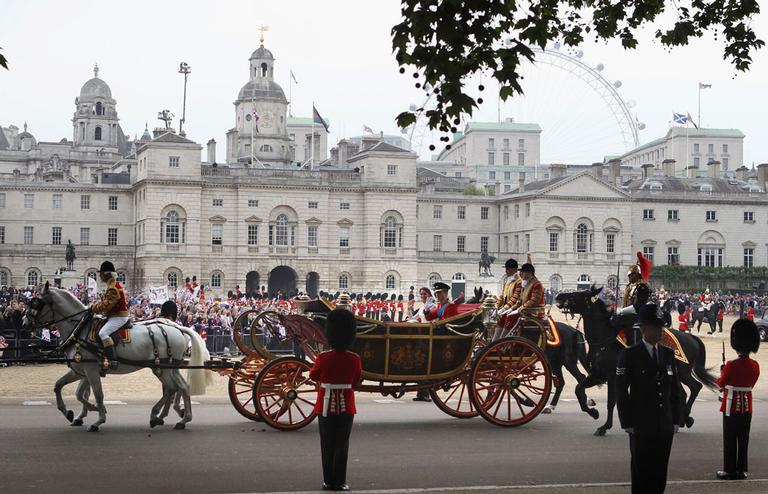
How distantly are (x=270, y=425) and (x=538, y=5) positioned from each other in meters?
5.86

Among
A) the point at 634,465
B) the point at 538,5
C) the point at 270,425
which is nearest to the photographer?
the point at 634,465

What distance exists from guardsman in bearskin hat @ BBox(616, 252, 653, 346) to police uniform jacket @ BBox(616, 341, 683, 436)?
5.93 meters

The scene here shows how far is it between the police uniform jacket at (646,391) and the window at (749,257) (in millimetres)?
83838

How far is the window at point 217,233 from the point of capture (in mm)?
79812

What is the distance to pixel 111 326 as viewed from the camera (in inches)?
591

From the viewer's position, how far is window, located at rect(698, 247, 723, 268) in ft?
294

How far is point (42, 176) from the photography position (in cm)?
9375

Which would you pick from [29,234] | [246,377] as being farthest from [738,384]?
[29,234]

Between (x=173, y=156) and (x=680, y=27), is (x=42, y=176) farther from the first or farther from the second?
(x=680, y=27)

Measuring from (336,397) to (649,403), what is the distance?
281cm

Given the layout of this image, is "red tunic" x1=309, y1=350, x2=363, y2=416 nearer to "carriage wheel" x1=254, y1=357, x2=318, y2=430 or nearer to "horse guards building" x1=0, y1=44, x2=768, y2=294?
"carriage wheel" x1=254, y1=357, x2=318, y2=430

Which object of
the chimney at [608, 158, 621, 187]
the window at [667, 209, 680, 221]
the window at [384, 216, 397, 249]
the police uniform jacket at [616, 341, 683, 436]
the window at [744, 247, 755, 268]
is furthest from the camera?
the chimney at [608, 158, 621, 187]

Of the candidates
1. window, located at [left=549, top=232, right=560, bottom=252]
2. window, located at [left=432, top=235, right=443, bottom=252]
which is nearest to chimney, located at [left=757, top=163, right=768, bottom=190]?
window, located at [left=549, top=232, right=560, bottom=252]

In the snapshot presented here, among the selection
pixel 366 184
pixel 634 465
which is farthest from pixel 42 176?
pixel 634 465
